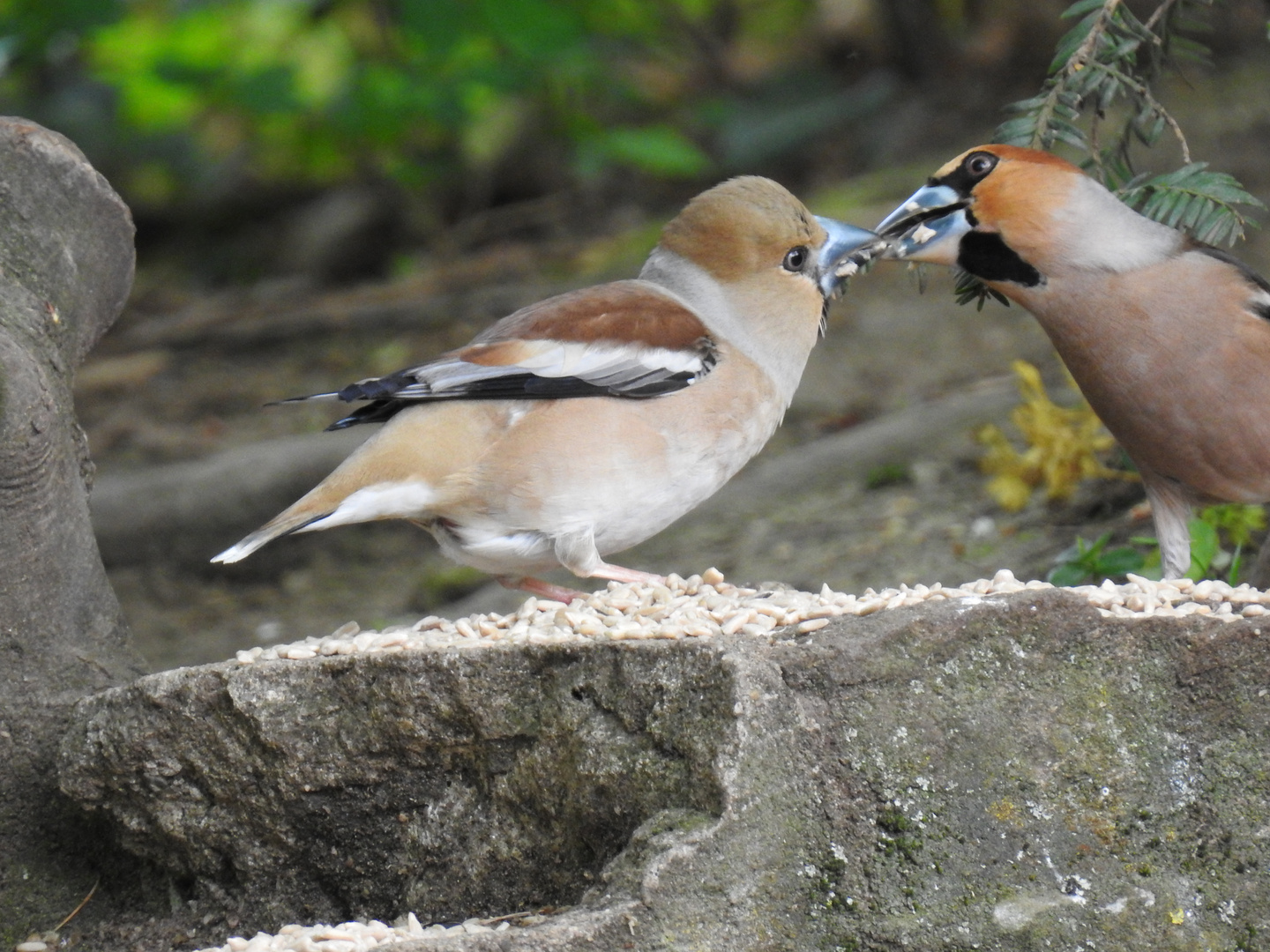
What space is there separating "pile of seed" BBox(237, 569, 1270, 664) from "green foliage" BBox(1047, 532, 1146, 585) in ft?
5.19

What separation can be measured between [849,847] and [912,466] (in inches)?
185

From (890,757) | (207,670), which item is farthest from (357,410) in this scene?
(890,757)

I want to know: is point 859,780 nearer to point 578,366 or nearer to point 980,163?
point 578,366

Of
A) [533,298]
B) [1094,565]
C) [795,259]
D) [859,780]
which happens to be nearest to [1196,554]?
[1094,565]

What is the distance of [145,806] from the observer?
3525mm

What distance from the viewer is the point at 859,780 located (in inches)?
115

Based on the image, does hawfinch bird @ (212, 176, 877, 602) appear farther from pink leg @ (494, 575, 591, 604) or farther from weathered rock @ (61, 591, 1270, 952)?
weathered rock @ (61, 591, 1270, 952)

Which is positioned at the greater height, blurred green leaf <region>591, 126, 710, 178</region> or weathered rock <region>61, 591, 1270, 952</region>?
weathered rock <region>61, 591, 1270, 952</region>

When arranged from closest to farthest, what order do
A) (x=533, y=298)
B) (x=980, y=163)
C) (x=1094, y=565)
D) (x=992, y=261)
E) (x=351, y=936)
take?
(x=351, y=936), (x=980, y=163), (x=992, y=261), (x=1094, y=565), (x=533, y=298)

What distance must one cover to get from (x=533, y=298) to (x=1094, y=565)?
233 inches

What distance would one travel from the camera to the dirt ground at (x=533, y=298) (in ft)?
22.1

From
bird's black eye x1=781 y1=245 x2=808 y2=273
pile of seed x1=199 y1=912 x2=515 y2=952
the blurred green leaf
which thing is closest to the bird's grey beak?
bird's black eye x1=781 y1=245 x2=808 y2=273

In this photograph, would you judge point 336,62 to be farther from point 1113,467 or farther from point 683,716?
point 683,716

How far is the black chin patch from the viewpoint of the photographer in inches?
182
